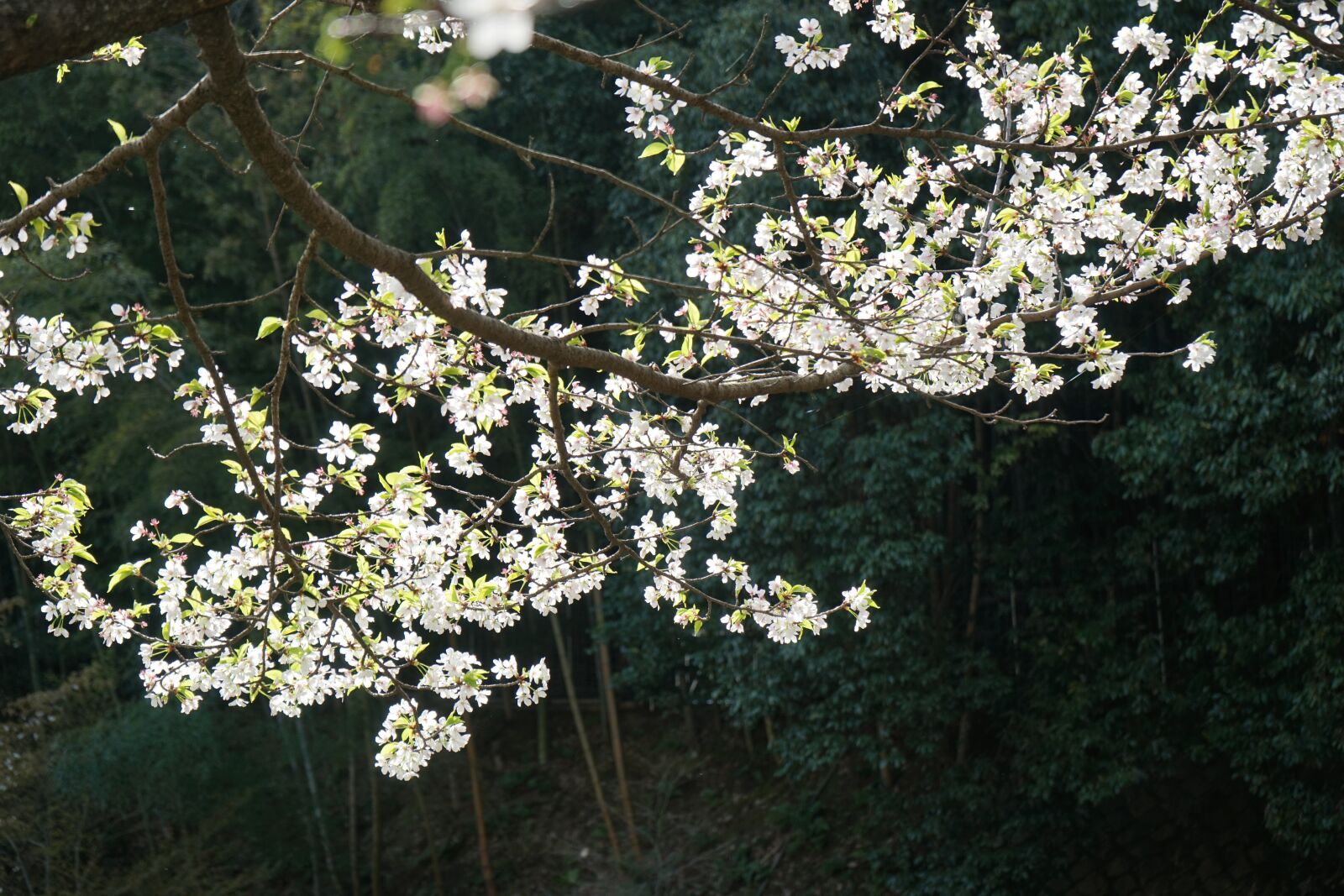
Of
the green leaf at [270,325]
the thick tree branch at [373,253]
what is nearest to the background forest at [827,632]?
the thick tree branch at [373,253]

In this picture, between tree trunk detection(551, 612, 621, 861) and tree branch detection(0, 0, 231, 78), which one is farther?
tree trunk detection(551, 612, 621, 861)

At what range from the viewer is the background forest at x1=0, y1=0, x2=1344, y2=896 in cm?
528

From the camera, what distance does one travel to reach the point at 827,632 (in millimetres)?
6105

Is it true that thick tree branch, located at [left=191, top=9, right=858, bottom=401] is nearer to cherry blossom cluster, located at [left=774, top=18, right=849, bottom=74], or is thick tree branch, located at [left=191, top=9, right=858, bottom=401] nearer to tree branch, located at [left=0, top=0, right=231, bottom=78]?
tree branch, located at [left=0, top=0, right=231, bottom=78]

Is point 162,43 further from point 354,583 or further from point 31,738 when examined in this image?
point 354,583

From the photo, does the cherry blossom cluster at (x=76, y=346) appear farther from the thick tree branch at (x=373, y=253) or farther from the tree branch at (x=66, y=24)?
the tree branch at (x=66, y=24)

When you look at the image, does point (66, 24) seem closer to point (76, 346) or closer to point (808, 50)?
point (76, 346)

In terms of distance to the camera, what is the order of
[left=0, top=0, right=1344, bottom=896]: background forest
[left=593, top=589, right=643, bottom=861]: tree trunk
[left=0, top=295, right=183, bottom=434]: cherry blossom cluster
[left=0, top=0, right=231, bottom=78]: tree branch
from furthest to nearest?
[left=593, top=589, right=643, bottom=861]: tree trunk → [left=0, top=0, right=1344, bottom=896]: background forest → [left=0, top=295, right=183, bottom=434]: cherry blossom cluster → [left=0, top=0, right=231, bottom=78]: tree branch

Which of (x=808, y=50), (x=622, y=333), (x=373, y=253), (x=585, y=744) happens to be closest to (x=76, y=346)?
(x=373, y=253)

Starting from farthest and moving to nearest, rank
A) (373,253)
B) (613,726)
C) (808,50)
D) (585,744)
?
(585,744), (613,726), (808,50), (373,253)

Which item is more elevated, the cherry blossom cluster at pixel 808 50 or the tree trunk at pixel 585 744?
the cherry blossom cluster at pixel 808 50

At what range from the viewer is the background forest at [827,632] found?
5.28m

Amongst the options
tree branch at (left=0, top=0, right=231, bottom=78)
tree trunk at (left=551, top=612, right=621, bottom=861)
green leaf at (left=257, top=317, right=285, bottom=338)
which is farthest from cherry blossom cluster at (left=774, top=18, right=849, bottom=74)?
tree trunk at (left=551, top=612, right=621, bottom=861)

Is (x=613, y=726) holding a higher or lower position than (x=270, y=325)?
lower
